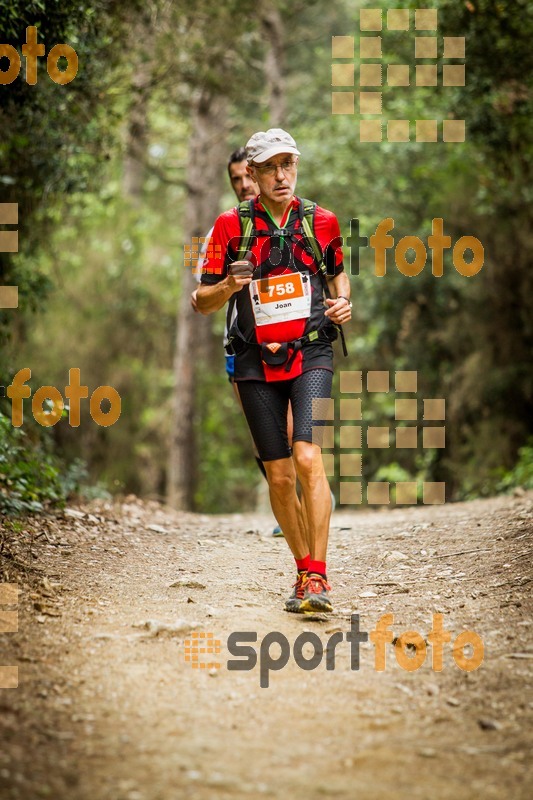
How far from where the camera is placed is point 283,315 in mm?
5090

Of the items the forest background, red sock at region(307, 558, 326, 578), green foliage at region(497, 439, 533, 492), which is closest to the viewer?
red sock at region(307, 558, 326, 578)

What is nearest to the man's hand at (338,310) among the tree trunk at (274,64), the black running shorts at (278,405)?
the black running shorts at (278,405)

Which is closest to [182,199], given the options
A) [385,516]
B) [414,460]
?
[414,460]

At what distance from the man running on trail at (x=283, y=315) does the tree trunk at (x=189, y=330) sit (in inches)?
490

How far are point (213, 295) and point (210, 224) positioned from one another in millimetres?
14298

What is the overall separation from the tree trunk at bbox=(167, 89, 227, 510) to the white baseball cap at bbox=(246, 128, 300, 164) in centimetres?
1244

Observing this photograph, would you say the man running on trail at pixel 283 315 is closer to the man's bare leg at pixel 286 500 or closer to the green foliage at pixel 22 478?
the man's bare leg at pixel 286 500

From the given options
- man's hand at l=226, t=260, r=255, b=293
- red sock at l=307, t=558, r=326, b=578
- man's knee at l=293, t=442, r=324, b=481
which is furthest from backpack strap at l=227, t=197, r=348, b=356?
red sock at l=307, t=558, r=326, b=578

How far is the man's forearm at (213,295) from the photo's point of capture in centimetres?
498

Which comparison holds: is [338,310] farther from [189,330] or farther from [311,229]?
[189,330]

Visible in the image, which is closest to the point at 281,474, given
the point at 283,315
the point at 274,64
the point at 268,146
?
the point at 283,315

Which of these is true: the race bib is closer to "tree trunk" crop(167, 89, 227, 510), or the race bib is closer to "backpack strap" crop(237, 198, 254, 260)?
"backpack strap" crop(237, 198, 254, 260)

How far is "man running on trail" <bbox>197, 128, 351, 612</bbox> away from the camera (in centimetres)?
502

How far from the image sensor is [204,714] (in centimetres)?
366
